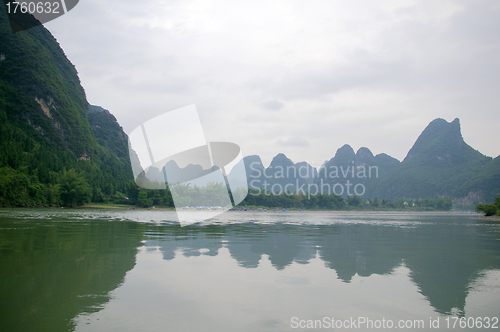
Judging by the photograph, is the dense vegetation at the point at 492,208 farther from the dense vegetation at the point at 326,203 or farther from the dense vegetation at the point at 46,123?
the dense vegetation at the point at 46,123

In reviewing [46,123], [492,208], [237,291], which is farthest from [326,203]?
[237,291]

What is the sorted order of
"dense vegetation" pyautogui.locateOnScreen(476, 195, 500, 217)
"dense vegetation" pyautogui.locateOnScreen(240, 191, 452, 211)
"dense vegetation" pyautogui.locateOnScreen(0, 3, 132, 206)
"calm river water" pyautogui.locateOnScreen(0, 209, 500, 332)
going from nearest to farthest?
"calm river water" pyautogui.locateOnScreen(0, 209, 500, 332), "dense vegetation" pyautogui.locateOnScreen(476, 195, 500, 217), "dense vegetation" pyautogui.locateOnScreen(0, 3, 132, 206), "dense vegetation" pyautogui.locateOnScreen(240, 191, 452, 211)

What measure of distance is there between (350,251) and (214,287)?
6188 millimetres

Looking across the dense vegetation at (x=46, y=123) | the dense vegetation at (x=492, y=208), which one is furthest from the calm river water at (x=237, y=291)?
the dense vegetation at (x=46, y=123)

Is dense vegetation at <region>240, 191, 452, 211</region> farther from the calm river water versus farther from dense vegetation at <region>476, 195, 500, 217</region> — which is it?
the calm river water

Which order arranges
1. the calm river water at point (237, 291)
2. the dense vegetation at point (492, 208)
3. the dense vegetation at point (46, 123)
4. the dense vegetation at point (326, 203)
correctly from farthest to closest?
the dense vegetation at point (326, 203), the dense vegetation at point (46, 123), the dense vegetation at point (492, 208), the calm river water at point (237, 291)

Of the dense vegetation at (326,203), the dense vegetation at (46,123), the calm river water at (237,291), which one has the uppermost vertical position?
the dense vegetation at (46,123)

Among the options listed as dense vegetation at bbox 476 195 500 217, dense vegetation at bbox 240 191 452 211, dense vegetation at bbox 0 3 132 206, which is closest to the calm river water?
dense vegetation at bbox 476 195 500 217

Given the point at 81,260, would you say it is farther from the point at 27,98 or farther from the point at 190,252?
the point at 27,98

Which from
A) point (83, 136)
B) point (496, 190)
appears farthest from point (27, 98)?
point (496, 190)

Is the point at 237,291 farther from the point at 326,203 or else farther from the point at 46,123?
the point at 326,203

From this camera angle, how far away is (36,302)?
471cm

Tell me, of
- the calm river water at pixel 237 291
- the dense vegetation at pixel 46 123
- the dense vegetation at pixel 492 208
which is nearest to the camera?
the calm river water at pixel 237 291

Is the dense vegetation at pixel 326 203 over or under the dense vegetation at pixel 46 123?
under
